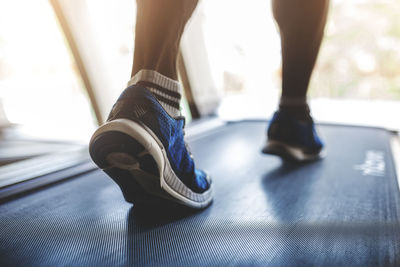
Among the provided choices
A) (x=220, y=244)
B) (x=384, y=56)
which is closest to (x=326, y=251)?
(x=220, y=244)

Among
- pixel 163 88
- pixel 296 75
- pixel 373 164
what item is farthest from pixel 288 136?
pixel 163 88

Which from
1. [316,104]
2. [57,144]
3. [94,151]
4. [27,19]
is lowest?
[316,104]

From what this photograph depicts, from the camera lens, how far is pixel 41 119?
97.1 inches

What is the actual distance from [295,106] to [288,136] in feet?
0.40

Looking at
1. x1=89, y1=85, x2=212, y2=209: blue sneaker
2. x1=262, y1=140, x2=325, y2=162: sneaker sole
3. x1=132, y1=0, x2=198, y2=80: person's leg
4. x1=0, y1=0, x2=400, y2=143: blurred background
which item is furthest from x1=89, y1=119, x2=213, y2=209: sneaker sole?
x1=0, y1=0, x2=400, y2=143: blurred background

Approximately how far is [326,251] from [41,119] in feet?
7.91

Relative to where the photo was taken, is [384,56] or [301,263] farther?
[384,56]

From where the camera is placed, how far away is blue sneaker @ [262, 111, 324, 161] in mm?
1203

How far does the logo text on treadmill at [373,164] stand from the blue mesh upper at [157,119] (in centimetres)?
76

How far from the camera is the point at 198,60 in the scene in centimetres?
264

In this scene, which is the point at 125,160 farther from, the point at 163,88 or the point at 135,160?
the point at 163,88

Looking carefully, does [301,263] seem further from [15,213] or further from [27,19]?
[27,19]

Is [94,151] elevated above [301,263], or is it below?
above

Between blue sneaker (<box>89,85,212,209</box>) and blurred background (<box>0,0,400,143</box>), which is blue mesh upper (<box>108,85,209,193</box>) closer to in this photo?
blue sneaker (<box>89,85,212,209</box>)
